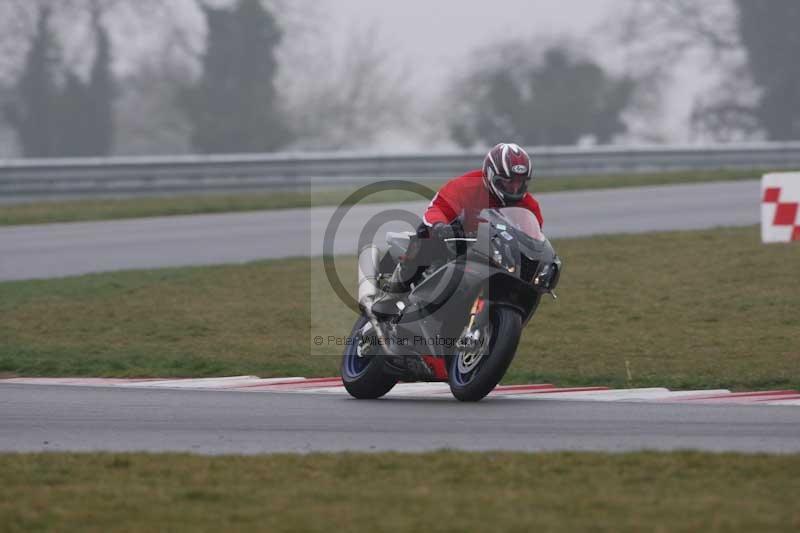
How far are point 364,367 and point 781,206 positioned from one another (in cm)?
784

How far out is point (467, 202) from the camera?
353 inches

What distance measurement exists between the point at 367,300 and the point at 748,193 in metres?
16.2

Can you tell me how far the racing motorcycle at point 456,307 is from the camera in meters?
8.43

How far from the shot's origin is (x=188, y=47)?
1677 inches

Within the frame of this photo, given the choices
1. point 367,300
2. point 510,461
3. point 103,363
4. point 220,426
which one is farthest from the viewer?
point 103,363

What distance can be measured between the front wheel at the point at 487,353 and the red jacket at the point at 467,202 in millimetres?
760

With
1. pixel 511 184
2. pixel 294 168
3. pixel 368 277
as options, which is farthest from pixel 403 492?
pixel 294 168

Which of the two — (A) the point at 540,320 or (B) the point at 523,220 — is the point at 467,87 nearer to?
(A) the point at 540,320

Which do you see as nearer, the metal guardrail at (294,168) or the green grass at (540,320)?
the green grass at (540,320)

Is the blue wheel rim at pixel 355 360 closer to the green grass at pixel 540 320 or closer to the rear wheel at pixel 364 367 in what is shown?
the rear wheel at pixel 364 367

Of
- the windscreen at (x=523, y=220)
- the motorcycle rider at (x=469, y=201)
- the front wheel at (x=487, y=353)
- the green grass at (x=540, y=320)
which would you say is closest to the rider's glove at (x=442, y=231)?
the motorcycle rider at (x=469, y=201)

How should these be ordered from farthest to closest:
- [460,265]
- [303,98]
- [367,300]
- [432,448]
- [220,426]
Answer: [303,98] → [367,300] → [460,265] → [220,426] → [432,448]

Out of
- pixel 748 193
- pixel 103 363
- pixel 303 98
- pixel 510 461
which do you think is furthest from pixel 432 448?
pixel 303 98

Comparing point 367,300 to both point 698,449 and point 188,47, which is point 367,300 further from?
point 188,47
